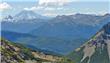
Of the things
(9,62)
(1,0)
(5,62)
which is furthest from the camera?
(9,62)

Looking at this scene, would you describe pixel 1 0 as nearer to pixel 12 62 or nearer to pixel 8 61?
pixel 8 61

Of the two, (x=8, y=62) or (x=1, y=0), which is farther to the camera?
(x=8, y=62)

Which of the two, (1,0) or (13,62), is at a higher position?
(1,0)

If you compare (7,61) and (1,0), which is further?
(7,61)

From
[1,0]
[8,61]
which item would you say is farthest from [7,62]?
[1,0]

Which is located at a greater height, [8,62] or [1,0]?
[1,0]

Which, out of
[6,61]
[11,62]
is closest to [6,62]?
[6,61]

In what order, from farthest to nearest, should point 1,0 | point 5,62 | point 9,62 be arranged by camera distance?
point 9,62 < point 5,62 < point 1,0

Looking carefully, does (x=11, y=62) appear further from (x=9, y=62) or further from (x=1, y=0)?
(x=1, y=0)
